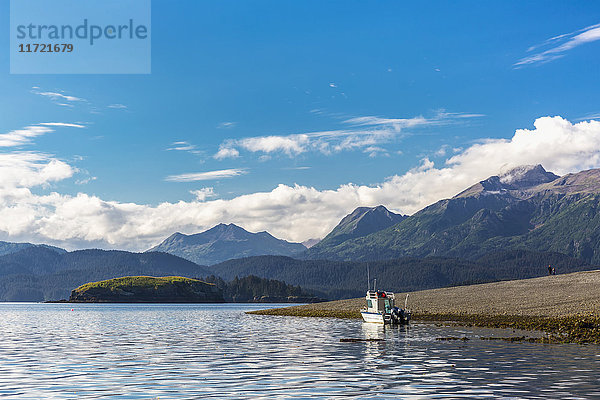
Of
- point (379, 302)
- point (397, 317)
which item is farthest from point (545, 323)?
point (379, 302)

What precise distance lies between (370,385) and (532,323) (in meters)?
48.4

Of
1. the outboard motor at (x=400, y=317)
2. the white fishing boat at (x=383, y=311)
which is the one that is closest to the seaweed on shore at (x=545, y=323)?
the outboard motor at (x=400, y=317)

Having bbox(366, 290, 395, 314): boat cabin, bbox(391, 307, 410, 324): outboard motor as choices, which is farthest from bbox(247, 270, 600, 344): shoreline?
bbox(366, 290, 395, 314): boat cabin

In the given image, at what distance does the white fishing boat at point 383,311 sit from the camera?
3494 inches

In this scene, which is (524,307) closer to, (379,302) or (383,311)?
(383,311)

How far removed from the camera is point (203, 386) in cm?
3453

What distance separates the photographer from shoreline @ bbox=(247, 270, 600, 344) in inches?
2662

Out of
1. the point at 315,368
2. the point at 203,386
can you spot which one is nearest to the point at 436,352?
the point at 315,368

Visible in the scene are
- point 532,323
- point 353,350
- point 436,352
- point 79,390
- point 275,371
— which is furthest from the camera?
point 532,323

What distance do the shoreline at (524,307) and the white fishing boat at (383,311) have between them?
6322 mm

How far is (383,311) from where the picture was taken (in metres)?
92.9

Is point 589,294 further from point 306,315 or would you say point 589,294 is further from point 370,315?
point 306,315

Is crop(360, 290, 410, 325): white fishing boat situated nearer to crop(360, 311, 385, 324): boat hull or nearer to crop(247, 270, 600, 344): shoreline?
crop(360, 311, 385, 324): boat hull

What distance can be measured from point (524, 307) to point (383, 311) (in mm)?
22206
